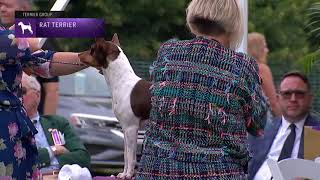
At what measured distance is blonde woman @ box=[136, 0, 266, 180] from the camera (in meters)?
3.30

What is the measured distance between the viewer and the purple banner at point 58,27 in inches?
136

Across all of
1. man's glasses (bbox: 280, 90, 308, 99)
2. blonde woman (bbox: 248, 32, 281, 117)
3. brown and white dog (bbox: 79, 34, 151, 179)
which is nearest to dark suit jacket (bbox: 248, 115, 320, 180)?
man's glasses (bbox: 280, 90, 308, 99)

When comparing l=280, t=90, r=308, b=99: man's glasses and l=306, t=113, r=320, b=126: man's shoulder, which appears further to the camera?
l=280, t=90, r=308, b=99: man's glasses

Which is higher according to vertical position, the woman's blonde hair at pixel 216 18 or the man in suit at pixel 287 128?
the woman's blonde hair at pixel 216 18

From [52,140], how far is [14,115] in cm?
173

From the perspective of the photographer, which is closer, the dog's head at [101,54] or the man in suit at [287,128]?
the dog's head at [101,54]

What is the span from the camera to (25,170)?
3561 mm

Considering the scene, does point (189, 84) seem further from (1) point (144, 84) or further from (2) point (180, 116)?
(1) point (144, 84)

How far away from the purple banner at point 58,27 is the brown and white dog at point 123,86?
0.36ft

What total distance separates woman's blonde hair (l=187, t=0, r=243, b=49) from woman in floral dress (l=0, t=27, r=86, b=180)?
2.29ft

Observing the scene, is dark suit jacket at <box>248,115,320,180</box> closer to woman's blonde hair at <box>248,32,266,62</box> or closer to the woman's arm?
woman's blonde hair at <box>248,32,266,62</box>

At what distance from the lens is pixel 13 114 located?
3.48 m

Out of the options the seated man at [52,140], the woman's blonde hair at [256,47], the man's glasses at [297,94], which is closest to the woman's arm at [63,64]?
the seated man at [52,140]

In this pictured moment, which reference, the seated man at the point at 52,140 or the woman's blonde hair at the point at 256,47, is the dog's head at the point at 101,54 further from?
the woman's blonde hair at the point at 256,47
